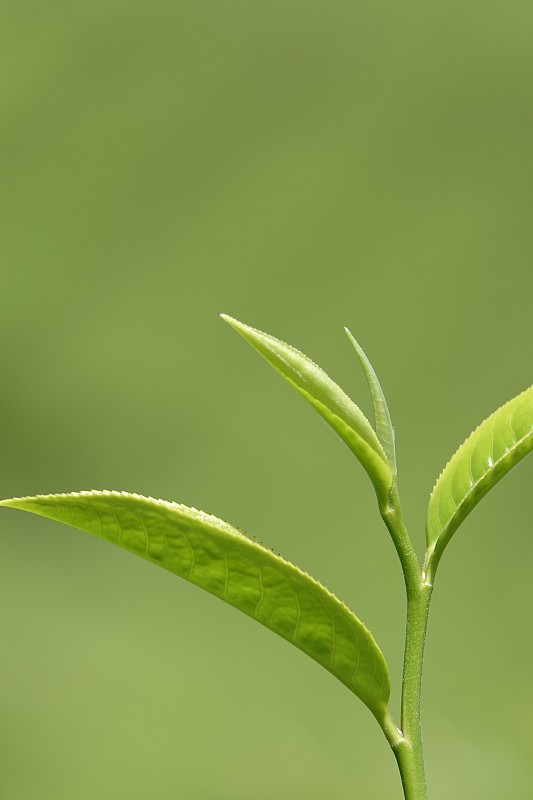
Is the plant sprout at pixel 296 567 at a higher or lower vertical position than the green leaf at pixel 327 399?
lower

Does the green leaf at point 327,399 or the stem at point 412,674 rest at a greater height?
the green leaf at point 327,399

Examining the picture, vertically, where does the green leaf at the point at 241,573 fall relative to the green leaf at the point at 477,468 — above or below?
below

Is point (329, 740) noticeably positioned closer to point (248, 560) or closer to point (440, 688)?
point (440, 688)

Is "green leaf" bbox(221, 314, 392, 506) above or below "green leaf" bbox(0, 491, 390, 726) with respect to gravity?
above
